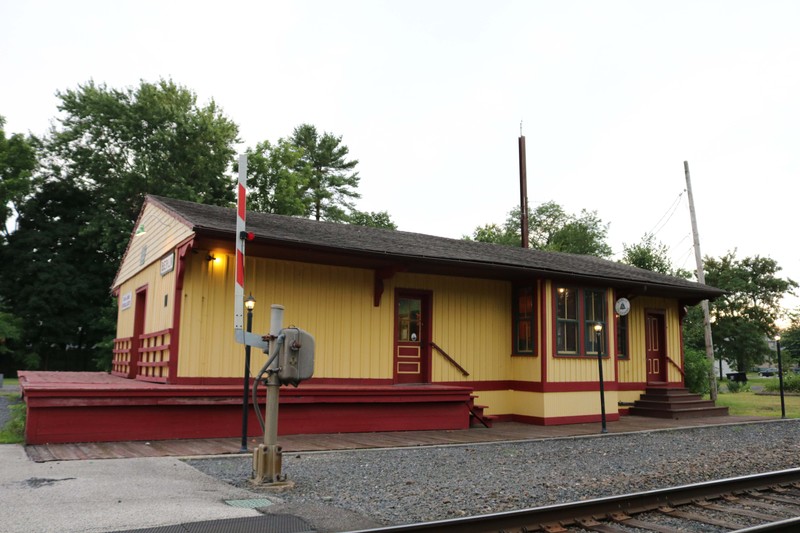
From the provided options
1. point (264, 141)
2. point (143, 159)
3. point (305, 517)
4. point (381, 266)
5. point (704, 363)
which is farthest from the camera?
point (264, 141)

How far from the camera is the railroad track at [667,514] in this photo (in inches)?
176

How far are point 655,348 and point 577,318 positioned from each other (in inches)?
181

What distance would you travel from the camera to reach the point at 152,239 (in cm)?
1336

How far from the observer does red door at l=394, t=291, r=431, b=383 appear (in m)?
12.6

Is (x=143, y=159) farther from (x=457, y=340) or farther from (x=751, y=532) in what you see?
(x=751, y=532)

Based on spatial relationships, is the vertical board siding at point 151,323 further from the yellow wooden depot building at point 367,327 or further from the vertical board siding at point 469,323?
the vertical board siding at point 469,323

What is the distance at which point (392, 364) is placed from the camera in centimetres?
1238

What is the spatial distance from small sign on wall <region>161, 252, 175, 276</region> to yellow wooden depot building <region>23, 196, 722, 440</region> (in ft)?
0.27

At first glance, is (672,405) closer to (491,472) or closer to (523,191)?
(491,472)

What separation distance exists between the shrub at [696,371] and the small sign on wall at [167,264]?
15.1 metres

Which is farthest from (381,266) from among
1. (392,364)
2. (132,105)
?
(132,105)

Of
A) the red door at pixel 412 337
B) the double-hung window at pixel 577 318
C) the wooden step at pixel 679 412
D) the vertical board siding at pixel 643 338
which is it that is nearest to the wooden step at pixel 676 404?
the wooden step at pixel 679 412

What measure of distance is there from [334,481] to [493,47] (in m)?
12.0

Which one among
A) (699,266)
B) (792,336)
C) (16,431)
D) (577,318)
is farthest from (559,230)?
(16,431)
